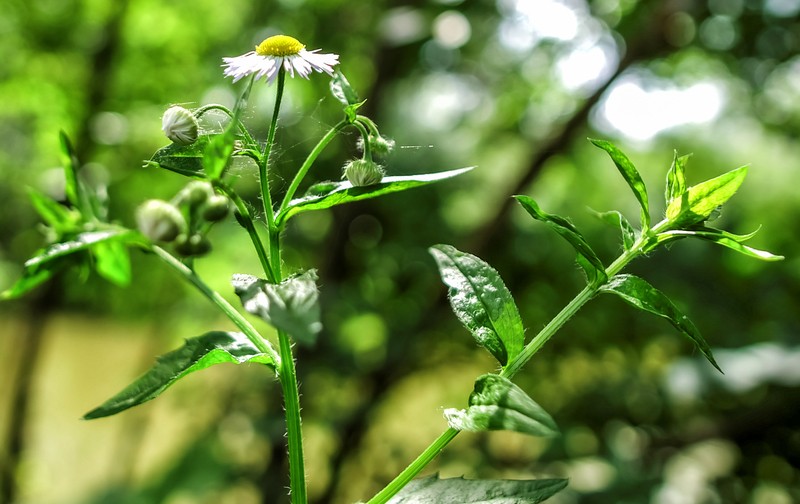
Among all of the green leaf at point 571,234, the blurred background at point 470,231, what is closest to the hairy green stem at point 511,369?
the green leaf at point 571,234

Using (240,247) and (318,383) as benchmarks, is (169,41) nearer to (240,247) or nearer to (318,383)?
(240,247)

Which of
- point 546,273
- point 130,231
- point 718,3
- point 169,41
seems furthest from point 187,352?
point 169,41

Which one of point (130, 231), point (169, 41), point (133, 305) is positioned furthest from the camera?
point (133, 305)

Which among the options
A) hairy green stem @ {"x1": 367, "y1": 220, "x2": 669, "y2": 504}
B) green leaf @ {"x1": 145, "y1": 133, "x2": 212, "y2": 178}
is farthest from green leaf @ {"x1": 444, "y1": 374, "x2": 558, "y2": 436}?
green leaf @ {"x1": 145, "y1": 133, "x2": 212, "y2": 178}

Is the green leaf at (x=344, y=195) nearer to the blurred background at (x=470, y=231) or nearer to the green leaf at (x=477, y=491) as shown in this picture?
the green leaf at (x=477, y=491)

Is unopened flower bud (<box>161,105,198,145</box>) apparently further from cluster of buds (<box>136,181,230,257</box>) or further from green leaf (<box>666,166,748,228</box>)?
green leaf (<box>666,166,748,228</box>)
